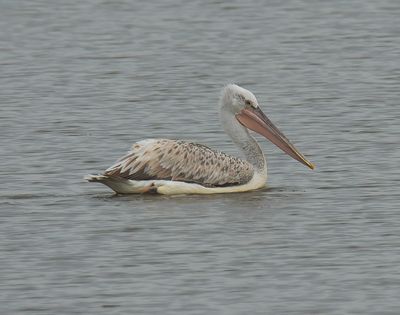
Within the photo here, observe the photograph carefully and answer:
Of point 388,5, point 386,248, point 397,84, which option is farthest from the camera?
point 388,5

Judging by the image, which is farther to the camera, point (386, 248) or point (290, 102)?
point (290, 102)

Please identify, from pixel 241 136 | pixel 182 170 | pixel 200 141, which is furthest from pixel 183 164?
pixel 200 141

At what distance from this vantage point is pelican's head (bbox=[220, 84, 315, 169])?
1282cm

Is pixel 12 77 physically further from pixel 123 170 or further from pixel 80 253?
pixel 80 253

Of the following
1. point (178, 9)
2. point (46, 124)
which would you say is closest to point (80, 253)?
point (46, 124)

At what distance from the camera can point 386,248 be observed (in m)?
10.1

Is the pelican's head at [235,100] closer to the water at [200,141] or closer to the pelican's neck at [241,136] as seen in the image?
the pelican's neck at [241,136]

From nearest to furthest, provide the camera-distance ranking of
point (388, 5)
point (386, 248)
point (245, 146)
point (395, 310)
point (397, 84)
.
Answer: point (395, 310) → point (386, 248) → point (245, 146) → point (397, 84) → point (388, 5)

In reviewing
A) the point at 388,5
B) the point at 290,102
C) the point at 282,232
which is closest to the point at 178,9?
the point at 388,5

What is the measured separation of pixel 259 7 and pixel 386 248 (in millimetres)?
12014

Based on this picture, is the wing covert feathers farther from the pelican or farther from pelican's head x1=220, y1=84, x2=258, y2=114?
pelican's head x1=220, y1=84, x2=258, y2=114

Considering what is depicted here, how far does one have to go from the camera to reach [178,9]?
864 inches

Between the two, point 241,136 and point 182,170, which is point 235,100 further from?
point 182,170

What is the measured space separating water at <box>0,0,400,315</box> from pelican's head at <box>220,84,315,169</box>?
0.27m
